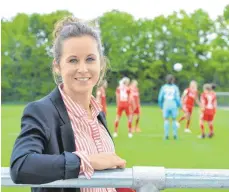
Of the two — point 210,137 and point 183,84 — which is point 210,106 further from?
point 183,84

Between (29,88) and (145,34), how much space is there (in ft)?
41.0

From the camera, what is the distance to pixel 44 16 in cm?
4812

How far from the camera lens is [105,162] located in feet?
4.67

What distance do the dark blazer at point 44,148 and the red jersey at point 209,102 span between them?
11.6 metres

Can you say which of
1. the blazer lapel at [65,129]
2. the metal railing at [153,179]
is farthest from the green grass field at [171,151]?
the metal railing at [153,179]

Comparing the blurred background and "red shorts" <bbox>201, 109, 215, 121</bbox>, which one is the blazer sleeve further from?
the blurred background

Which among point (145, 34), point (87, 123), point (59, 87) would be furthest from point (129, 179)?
point (145, 34)

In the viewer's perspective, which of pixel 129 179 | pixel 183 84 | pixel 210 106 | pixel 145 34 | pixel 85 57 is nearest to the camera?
pixel 129 179

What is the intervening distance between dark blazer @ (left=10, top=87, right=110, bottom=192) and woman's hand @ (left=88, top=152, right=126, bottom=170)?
5 centimetres

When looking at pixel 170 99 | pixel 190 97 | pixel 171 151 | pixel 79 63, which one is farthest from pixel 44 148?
pixel 190 97

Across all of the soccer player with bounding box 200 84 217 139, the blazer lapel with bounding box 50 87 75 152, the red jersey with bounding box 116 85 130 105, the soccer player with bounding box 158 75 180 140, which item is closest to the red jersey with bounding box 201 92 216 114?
the soccer player with bounding box 200 84 217 139

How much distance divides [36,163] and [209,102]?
11.9m

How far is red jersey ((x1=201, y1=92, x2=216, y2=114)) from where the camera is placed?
42.1 ft

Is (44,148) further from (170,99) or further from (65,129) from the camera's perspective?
(170,99)
